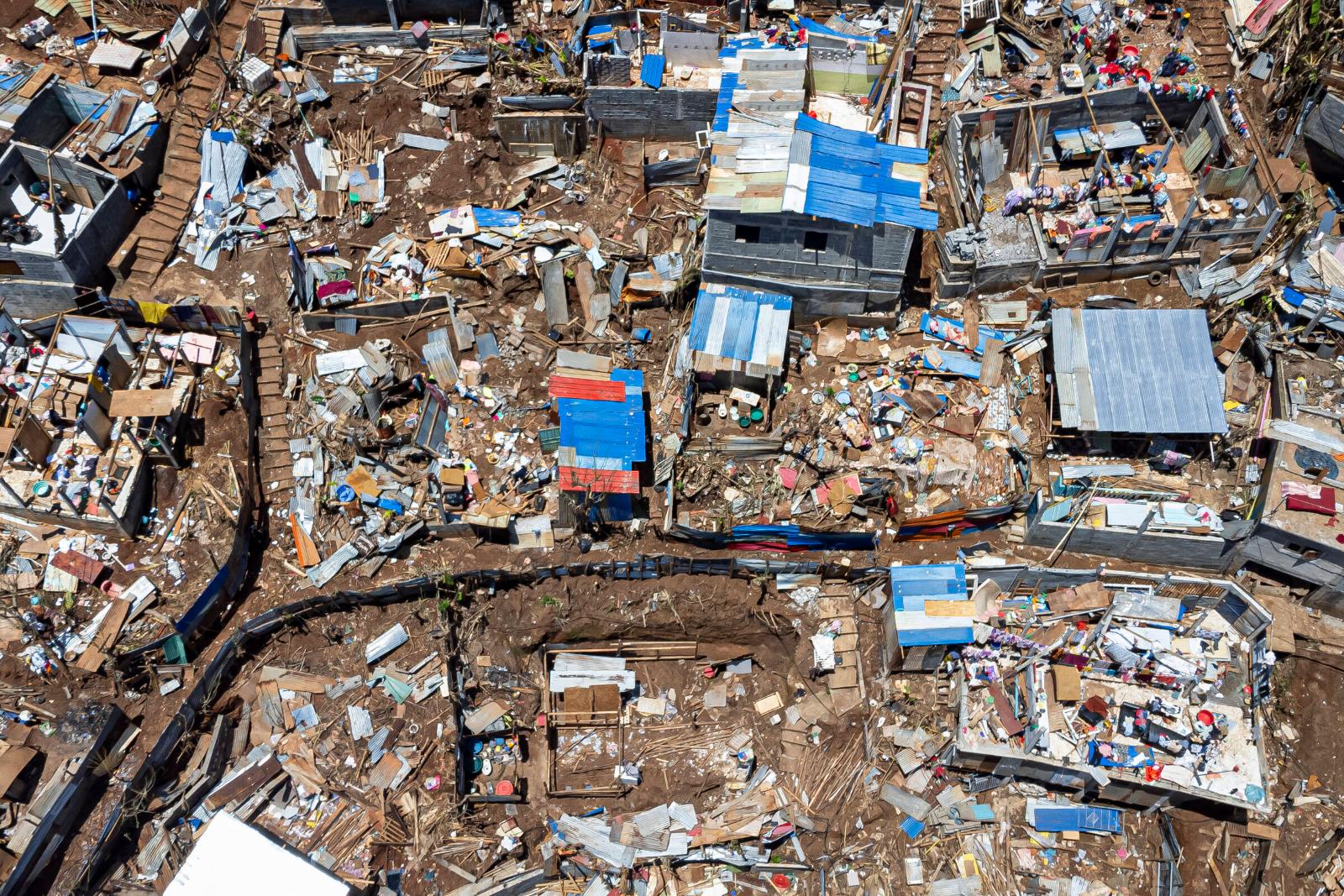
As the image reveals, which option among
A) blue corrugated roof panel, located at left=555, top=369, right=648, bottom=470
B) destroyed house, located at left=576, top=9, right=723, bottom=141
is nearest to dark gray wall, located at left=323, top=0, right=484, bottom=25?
destroyed house, located at left=576, top=9, right=723, bottom=141

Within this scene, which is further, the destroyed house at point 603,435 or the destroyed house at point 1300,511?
the destroyed house at point 603,435

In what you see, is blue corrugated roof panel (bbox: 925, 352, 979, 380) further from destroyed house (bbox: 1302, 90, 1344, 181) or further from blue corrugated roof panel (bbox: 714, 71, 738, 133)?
destroyed house (bbox: 1302, 90, 1344, 181)

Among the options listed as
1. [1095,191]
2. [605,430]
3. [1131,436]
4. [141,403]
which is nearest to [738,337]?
[605,430]

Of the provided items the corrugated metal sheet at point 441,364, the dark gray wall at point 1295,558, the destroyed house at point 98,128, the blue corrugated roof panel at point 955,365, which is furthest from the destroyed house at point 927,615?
the destroyed house at point 98,128

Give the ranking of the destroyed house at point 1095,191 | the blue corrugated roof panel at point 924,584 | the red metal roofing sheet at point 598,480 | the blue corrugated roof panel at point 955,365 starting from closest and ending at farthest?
the blue corrugated roof panel at point 924,584
the red metal roofing sheet at point 598,480
the blue corrugated roof panel at point 955,365
the destroyed house at point 1095,191

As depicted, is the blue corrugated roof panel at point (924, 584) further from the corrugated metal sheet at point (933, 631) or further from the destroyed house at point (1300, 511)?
the destroyed house at point (1300, 511)

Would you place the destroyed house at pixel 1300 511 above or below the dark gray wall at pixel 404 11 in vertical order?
below

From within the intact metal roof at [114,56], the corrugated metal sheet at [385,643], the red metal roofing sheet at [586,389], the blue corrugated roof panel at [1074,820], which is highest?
the intact metal roof at [114,56]
